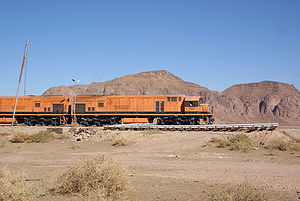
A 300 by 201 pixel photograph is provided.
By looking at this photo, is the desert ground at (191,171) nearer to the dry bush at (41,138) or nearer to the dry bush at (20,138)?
the dry bush at (20,138)

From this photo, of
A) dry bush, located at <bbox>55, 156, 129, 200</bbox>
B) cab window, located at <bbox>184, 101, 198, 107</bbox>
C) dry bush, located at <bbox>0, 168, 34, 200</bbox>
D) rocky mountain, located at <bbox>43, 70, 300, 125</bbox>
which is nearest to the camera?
dry bush, located at <bbox>0, 168, 34, 200</bbox>

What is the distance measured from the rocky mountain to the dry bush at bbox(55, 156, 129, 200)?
2650 inches

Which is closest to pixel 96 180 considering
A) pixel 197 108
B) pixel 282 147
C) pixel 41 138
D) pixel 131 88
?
pixel 282 147

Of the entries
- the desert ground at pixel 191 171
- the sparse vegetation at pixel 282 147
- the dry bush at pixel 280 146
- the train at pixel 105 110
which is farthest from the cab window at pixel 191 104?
the sparse vegetation at pixel 282 147

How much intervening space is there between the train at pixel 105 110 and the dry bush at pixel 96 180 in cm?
2577

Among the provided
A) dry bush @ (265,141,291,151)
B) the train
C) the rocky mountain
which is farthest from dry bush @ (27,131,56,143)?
the rocky mountain

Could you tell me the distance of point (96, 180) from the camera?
7441 mm

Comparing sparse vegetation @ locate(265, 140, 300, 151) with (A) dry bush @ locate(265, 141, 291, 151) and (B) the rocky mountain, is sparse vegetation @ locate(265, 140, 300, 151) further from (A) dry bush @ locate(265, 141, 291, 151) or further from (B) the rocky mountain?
(B) the rocky mountain

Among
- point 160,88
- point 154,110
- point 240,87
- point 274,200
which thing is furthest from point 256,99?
point 274,200

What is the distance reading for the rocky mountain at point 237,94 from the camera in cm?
8194

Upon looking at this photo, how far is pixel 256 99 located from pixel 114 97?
68.4 metres

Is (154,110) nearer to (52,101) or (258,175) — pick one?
(52,101)

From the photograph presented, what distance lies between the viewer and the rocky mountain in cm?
8194

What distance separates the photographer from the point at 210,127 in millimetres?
26625
